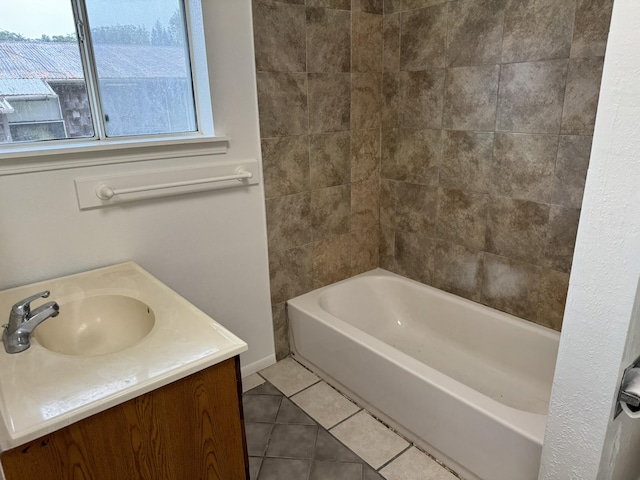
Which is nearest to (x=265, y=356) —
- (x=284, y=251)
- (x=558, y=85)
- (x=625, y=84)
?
(x=284, y=251)

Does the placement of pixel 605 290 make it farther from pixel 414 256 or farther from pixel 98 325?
pixel 414 256

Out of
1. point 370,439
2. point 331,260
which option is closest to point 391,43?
point 331,260

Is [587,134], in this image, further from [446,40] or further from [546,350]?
[546,350]

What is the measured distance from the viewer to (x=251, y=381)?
2.28 m

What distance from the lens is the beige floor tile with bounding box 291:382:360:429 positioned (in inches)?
78.8

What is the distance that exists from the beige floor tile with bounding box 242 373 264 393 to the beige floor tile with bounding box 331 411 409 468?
20.4 inches

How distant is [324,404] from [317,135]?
1.34 meters

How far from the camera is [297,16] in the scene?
202 cm

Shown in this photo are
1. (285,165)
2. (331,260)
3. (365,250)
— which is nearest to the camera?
(285,165)

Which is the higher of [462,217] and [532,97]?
[532,97]

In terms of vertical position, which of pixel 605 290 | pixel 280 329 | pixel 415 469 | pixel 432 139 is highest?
pixel 432 139

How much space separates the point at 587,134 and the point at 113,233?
1.89 meters

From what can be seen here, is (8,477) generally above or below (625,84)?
below

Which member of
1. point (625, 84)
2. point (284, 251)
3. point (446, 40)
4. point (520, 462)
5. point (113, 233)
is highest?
point (446, 40)
